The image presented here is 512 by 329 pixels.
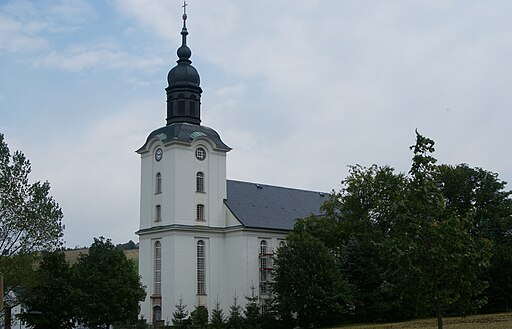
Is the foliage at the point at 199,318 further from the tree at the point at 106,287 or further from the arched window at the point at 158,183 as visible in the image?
the arched window at the point at 158,183

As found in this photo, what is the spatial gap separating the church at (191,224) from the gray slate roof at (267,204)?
17 centimetres

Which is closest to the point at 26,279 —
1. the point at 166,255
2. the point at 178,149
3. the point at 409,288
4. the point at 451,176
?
the point at 166,255

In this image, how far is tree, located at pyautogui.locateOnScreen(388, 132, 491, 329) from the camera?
22016mm

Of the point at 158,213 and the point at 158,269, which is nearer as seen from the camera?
the point at 158,269

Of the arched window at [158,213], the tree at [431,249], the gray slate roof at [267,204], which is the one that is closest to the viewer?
the tree at [431,249]

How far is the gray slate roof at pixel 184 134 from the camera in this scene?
50.8 metres

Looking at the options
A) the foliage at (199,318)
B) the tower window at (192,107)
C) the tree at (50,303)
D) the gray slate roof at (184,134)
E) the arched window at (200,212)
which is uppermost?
the tower window at (192,107)

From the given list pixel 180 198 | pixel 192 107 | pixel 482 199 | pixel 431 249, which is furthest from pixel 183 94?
pixel 431 249

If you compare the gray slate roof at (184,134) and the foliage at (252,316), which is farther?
the gray slate roof at (184,134)

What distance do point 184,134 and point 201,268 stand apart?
9.98m

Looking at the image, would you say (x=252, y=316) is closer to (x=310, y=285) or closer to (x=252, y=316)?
(x=252, y=316)

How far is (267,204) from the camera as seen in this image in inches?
2237

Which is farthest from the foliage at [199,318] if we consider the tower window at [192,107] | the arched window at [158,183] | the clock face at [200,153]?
the tower window at [192,107]

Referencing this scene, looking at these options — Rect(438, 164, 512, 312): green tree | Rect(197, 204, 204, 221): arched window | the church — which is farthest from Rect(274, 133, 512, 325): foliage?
Rect(197, 204, 204, 221): arched window
